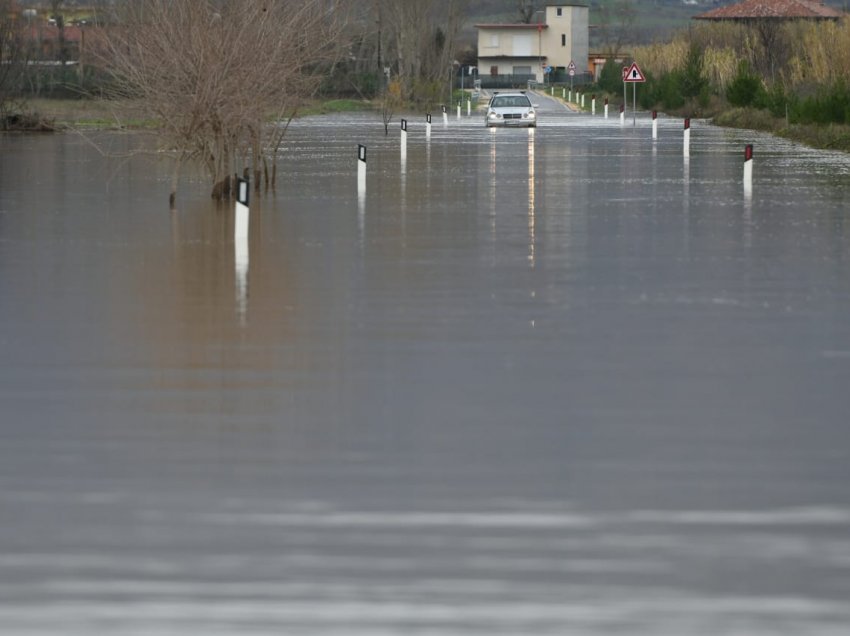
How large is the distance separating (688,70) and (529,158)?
40.1 m

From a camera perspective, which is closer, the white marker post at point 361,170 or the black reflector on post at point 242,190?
the black reflector on post at point 242,190

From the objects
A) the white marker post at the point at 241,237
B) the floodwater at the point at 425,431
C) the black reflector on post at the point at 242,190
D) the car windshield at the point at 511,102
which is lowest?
the floodwater at the point at 425,431

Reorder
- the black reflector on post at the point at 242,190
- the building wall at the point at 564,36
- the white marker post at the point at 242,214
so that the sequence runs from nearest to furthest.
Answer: the black reflector on post at the point at 242,190, the white marker post at the point at 242,214, the building wall at the point at 564,36

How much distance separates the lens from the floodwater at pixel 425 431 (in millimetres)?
7184

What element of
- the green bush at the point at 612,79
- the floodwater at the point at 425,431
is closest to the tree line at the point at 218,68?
the floodwater at the point at 425,431

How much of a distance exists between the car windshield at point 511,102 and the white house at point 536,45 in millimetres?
118667

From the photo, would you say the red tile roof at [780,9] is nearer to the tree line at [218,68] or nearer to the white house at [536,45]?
the white house at [536,45]

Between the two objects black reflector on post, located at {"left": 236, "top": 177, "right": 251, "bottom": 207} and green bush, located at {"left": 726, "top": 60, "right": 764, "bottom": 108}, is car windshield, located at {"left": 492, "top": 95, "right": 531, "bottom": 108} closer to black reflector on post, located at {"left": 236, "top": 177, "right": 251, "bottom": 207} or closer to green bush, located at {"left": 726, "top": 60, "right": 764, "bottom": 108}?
green bush, located at {"left": 726, "top": 60, "right": 764, "bottom": 108}

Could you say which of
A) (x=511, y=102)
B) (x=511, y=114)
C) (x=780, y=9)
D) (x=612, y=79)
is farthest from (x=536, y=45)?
(x=511, y=114)

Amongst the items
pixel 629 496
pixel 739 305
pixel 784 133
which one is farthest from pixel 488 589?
pixel 784 133

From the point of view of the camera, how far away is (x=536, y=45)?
627 ft

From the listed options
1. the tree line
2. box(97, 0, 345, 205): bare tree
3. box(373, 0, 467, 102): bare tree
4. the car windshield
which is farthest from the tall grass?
box(97, 0, 345, 205): bare tree

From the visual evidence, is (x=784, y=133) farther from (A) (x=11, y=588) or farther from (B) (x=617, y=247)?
(A) (x=11, y=588)

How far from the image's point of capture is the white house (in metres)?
189
